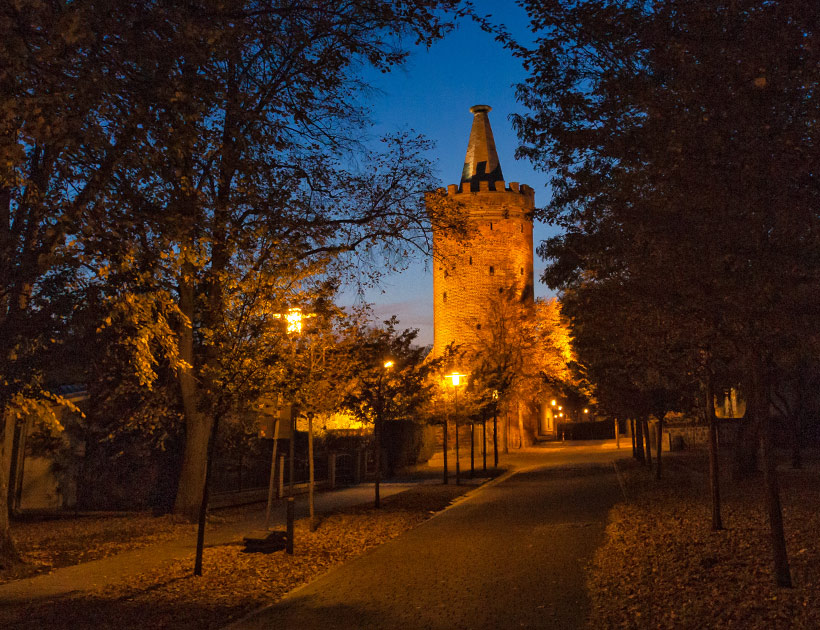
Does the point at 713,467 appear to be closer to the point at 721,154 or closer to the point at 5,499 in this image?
the point at 721,154

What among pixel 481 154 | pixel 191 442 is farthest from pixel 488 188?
pixel 191 442

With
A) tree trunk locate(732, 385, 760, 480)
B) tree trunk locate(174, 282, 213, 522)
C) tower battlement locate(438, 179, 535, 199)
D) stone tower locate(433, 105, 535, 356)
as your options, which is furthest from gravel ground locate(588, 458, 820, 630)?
tower battlement locate(438, 179, 535, 199)

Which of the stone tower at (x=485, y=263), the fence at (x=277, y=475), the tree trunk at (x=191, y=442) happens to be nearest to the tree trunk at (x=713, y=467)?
the fence at (x=277, y=475)

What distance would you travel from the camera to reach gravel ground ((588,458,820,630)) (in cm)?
679

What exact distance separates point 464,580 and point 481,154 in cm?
5953

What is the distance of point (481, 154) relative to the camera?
65.8 m

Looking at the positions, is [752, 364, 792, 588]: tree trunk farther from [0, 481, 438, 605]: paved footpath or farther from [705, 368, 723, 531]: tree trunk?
[0, 481, 438, 605]: paved footpath

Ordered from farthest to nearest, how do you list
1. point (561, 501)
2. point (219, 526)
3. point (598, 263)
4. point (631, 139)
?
point (561, 501), point (219, 526), point (598, 263), point (631, 139)

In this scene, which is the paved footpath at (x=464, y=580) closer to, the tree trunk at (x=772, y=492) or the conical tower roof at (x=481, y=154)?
the tree trunk at (x=772, y=492)

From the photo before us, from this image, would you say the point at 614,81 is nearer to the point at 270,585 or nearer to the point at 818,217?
the point at 818,217

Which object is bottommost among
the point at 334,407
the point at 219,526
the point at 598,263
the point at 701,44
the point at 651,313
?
the point at 219,526

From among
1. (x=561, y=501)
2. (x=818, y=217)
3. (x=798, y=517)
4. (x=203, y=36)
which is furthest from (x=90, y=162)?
(x=561, y=501)

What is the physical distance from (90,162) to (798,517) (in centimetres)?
1170

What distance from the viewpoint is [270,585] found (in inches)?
365
